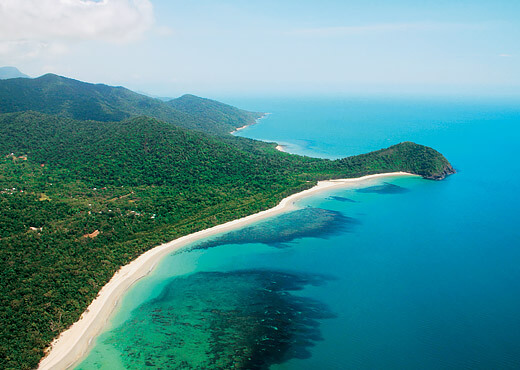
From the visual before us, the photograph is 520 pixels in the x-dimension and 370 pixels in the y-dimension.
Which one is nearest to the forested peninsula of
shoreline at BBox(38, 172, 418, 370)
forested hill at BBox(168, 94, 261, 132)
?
shoreline at BBox(38, 172, 418, 370)

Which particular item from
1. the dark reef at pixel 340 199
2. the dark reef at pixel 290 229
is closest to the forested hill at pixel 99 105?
the dark reef at pixel 340 199

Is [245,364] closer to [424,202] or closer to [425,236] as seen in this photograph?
[425,236]

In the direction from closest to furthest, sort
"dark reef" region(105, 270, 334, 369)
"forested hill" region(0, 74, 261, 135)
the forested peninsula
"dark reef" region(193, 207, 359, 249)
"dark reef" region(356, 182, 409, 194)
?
"dark reef" region(105, 270, 334, 369) < the forested peninsula < "dark reef" region(193, 207, 359, 249) < "dark reef" region(356, 182, 409, 194) < "forested hill" region(0, 74, 261, 135)

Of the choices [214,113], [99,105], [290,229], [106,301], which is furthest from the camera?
[214,113]

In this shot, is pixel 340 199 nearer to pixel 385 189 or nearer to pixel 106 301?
pixel 385 189

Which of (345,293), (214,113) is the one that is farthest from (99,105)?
(345,293)

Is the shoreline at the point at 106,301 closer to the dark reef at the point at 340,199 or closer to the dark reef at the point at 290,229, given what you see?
the dark reef at the point at 290,229

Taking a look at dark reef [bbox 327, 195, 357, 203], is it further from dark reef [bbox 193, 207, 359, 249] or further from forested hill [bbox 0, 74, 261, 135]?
forested hill [bbox 0, 74, 261, 135]
